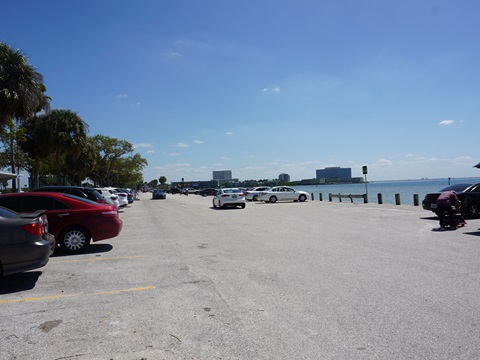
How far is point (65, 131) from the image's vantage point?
112 ft

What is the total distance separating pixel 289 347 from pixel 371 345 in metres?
0.85

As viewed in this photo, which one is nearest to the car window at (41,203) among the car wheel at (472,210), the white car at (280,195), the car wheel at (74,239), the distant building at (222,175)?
the car wheel at (74,239)

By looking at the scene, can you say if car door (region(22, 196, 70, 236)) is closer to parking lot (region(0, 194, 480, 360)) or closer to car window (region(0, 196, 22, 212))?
car window (region(0, 196, 22, 212))

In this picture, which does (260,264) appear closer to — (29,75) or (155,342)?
(155,342)

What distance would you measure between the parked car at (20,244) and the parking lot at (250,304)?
453 mm

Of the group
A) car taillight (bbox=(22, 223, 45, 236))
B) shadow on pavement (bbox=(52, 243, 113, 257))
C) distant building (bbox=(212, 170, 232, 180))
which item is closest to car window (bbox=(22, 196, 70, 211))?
shadow on pavement (bbox=(52, 243, 113, 257))

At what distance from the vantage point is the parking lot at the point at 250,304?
13.0 feet

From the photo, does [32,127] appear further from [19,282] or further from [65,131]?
[19,282]

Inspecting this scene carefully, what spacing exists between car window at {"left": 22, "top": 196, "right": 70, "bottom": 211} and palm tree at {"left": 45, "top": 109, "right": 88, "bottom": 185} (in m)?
25.7

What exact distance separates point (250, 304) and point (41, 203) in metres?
6.87

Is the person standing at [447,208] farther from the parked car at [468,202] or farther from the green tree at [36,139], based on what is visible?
the green tree at [36,139]

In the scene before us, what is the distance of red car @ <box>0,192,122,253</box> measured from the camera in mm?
9570

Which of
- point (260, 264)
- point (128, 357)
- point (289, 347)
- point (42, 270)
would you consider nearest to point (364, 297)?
point (289, 347)

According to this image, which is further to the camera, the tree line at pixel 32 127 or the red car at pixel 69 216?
the tree line at pixel 32 127
